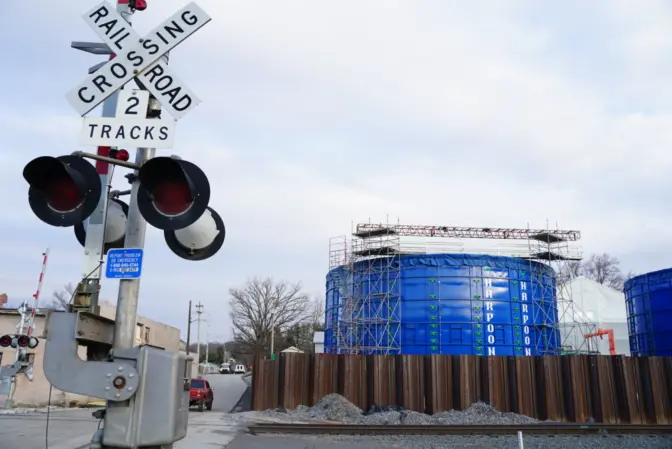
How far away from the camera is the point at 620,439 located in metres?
17.0

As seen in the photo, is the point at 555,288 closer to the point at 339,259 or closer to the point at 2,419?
the point at 339,259

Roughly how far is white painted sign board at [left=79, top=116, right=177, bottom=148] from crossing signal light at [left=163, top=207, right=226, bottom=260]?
69 centimetres

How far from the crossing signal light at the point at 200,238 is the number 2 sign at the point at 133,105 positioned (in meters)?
0.85

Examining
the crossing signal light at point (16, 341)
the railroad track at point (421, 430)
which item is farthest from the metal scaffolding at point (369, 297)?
the crossing signal light at point (16, 341)

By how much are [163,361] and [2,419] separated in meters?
19.3

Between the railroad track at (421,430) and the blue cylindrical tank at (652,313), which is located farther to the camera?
the blue cylindrical tank at (652,313)

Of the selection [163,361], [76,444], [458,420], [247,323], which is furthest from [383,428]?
[247,323]

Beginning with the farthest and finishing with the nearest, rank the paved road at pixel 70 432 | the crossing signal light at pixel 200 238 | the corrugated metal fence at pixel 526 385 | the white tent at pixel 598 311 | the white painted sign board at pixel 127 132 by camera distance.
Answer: the white tent at pixel 598 311
the corrugated metal fence at pixel 526 385
the paved road at pixel 70 432
the crossing signal light at pixel 200 238
the white painted sign board at pixel 127 132

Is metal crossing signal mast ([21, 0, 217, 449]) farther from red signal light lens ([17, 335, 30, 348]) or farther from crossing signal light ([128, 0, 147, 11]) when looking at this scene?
red signal light lens ([17, 335, 30, 348])

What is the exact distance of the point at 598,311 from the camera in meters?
Result: 49.9

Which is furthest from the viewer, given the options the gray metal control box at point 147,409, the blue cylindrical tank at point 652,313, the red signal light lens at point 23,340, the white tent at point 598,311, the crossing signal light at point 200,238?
the white tent at point 598,311

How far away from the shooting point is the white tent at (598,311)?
47.2 m

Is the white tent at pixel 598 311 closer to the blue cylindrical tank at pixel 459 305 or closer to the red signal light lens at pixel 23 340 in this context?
the blue cylindrical tank at pixel 459 305

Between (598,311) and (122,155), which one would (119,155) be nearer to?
(122,155)
